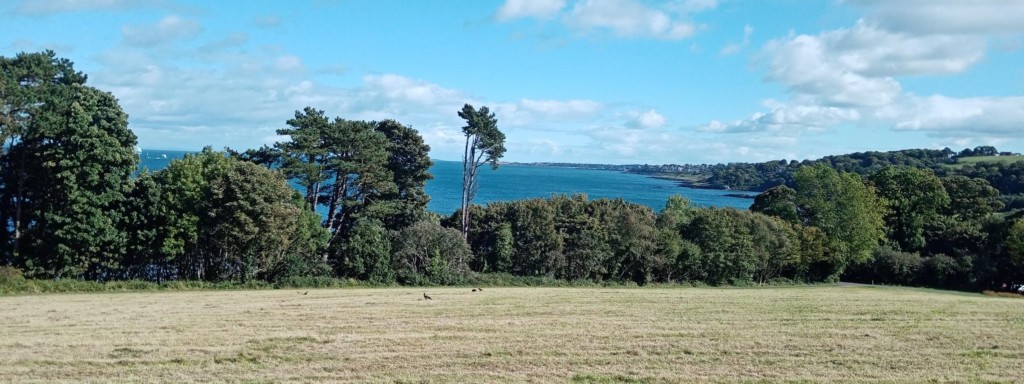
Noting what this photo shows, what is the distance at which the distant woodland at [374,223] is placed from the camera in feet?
123

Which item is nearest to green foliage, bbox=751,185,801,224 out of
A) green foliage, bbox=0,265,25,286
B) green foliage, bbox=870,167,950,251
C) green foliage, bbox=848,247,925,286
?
green foliage, bbox=848,247,925,286

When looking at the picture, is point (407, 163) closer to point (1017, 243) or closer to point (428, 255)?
point (428, 255)

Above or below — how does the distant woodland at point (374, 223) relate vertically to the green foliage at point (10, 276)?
above

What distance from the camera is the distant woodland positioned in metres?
37.3

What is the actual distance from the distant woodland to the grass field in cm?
1080

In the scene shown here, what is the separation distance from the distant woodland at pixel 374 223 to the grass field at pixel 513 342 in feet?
35.4

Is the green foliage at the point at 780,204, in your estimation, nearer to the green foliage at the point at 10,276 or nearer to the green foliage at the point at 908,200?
the green foliage at the point at 908,200

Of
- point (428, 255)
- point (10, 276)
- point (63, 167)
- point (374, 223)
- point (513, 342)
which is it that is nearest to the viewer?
point (513, 342)

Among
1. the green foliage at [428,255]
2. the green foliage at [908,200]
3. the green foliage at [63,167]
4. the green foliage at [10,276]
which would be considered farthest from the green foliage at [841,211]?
the green foliage at [10,276]

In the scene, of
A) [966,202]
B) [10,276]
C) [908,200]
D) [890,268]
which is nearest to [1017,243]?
[890,268]

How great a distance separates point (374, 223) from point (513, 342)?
30043 millimetres

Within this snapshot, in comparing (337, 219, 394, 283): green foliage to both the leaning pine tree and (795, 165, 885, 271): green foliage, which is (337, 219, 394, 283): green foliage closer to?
the leaning pine tree

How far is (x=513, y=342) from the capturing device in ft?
59.9

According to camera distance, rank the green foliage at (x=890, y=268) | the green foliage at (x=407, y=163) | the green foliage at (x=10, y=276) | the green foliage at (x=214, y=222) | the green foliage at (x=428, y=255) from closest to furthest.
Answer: the green foliage at (x=10, y=276) < the green foliage at (x=214, y=222) < the green foliage at (x=428, y=255) < the green foliage at (x=407, y=163) < the green foliage at (x=890, y=268)
